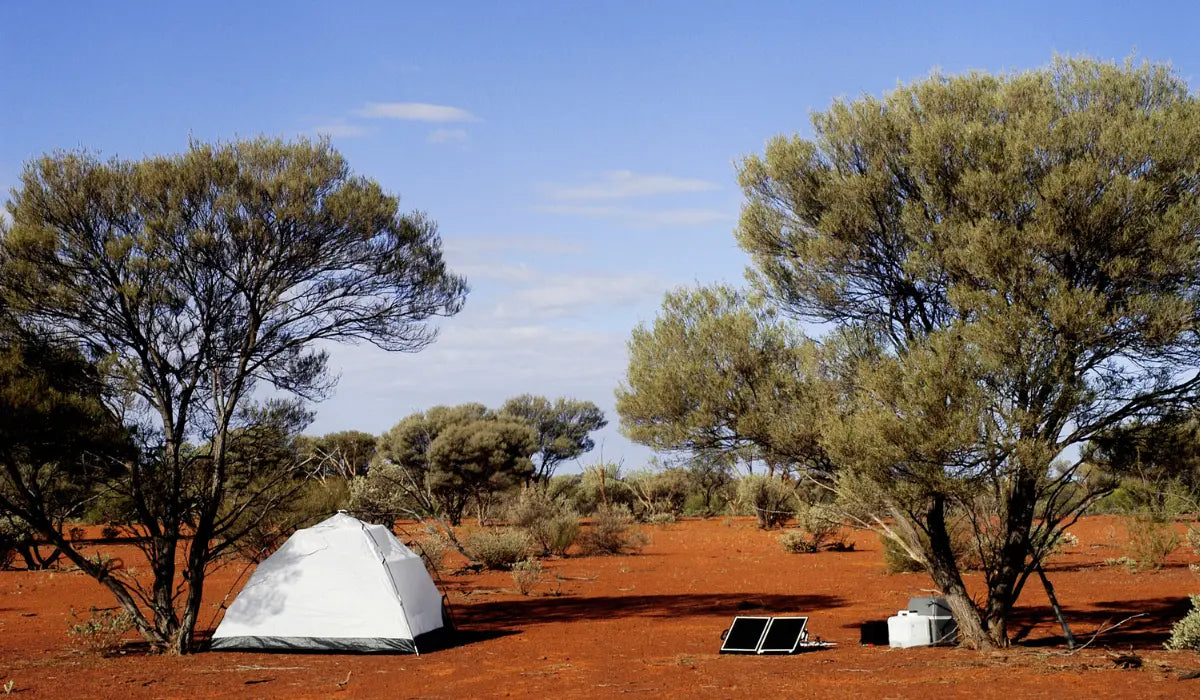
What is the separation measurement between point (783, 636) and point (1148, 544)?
43.7 ft

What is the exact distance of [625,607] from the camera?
18266 millimetres

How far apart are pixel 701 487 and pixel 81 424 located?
4018cm

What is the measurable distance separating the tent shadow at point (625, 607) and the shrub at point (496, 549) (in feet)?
15.6

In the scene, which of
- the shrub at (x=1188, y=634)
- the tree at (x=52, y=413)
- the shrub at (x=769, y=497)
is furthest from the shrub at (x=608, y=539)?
the shrub at (x=1188, y=634)

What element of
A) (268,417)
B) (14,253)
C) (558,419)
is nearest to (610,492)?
(558,419)

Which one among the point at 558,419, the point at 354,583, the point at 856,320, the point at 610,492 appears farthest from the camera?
the point at 558,419

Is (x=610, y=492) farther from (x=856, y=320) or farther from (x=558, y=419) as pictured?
(x=856, y=320)

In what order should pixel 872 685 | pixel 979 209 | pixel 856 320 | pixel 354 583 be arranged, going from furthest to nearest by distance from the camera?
pixel 354 583 < pixel 856 320 < pixel 979 209 < pixel 872 685

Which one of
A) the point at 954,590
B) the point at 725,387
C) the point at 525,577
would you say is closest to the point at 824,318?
the point at 725,387

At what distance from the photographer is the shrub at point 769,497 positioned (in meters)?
36.7

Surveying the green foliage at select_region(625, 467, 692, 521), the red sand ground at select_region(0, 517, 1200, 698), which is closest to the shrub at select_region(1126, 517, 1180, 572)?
the red sand ground at select_region(0, 517, 1200, 698)

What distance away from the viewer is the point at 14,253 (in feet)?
43.8

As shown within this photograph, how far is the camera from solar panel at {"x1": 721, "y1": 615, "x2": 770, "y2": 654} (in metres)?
12.9

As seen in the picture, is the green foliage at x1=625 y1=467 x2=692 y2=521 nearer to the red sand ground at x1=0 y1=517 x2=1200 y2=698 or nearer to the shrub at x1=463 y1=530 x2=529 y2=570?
the shrub at x1=463 y1=530 x2=529 y2=570
